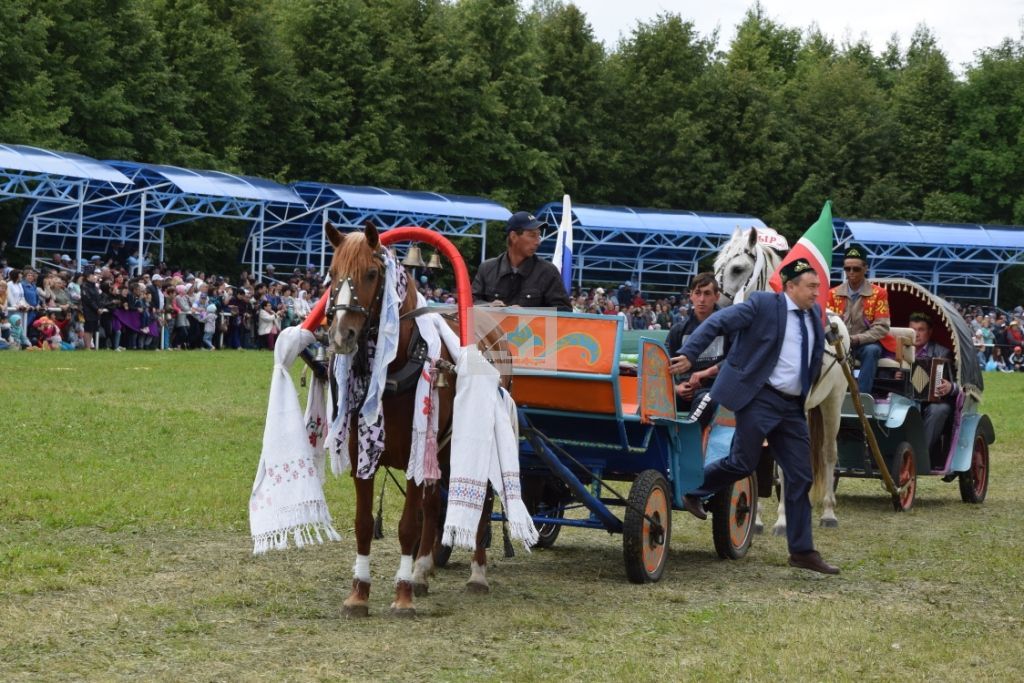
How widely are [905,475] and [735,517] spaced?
3.74m

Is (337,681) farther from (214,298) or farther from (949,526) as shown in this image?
(214,298)

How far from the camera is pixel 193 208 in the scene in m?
39.0

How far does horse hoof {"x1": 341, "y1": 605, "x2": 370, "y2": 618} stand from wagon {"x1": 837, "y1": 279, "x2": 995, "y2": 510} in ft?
21.1

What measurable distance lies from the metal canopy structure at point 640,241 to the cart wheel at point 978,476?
32.0m

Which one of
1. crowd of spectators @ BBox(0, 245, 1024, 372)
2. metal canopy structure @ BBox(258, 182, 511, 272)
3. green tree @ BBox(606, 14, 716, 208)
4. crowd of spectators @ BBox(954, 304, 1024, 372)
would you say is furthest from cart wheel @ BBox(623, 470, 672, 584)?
green tree @ BBox(606, 14, 716, 208)

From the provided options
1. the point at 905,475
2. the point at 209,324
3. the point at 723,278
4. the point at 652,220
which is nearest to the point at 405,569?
the point at 723,278

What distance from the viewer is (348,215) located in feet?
146

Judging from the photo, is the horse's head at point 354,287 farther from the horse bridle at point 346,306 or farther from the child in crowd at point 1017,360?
the child in crowd at point 1017,360

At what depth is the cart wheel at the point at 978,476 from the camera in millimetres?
13969

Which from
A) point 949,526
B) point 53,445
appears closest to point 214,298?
point 53,445

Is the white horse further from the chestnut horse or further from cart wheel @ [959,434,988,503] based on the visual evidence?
the chestnut horse

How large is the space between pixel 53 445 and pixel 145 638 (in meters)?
7.83

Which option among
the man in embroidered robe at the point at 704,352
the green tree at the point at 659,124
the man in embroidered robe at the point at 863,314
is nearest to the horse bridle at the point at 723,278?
the man in embroidered robe at the point at 704,352

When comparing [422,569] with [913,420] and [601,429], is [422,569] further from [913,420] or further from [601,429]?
[913,420]
